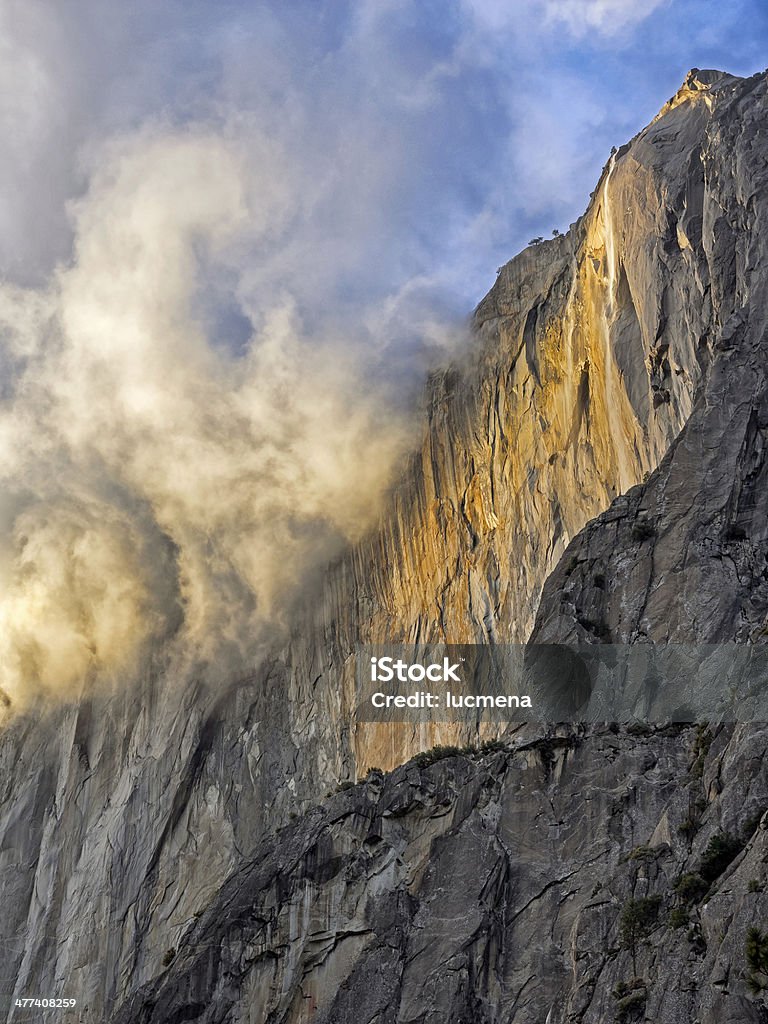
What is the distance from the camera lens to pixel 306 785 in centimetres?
6006

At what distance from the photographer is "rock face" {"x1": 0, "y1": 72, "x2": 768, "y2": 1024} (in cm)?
3036

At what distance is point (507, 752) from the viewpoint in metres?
35.5

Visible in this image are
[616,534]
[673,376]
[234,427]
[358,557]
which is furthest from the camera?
[234,427]

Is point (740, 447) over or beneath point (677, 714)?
over

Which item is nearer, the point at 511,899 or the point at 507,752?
the point at 511,899

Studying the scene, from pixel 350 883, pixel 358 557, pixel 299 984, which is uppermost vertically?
pixel 358 557

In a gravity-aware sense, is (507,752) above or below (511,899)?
above

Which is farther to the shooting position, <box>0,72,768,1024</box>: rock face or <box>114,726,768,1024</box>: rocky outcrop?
<box>0,72,768,1024</box>: rock face

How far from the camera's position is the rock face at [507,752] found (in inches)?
1195

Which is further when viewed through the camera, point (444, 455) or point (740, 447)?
point (444, 455)

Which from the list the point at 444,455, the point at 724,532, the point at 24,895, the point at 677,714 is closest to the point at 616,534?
the point at 724,532

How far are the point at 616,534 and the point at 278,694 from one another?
98.0 feet

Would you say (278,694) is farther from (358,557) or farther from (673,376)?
(673,376)

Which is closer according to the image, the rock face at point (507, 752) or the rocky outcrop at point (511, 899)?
the rocky outcrop at point (511, 899)
